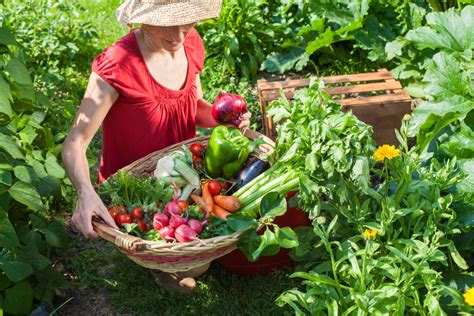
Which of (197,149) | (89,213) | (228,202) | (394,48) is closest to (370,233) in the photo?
(228,202)

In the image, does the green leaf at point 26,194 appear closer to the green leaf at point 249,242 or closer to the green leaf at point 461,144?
the green leaf at point 249,242

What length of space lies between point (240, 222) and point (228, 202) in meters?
0.18

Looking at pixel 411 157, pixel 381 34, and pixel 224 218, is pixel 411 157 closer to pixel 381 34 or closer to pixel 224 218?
pixel 224 218

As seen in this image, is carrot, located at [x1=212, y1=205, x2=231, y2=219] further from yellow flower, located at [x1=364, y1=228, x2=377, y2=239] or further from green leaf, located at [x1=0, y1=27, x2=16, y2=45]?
green leaf, located at [x1=0, y1=27, x2=16, y2=45]

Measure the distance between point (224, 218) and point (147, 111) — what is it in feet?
2.40

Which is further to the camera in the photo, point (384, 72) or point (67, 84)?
point (67, 84)

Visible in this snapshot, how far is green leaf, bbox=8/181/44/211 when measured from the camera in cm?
288

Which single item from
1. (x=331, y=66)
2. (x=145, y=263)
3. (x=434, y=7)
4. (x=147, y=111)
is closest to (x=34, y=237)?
(x=145, y=263)

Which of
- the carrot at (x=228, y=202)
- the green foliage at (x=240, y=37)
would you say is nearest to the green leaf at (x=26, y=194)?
the carrot at (x=228, y=202)

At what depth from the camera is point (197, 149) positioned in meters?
3.39

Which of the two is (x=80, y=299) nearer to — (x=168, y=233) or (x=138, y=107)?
(x=168, y=233)

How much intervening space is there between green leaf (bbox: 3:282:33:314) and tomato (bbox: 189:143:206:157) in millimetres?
986

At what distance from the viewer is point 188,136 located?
12.0 ft

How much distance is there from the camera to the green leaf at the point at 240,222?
2.87 m
